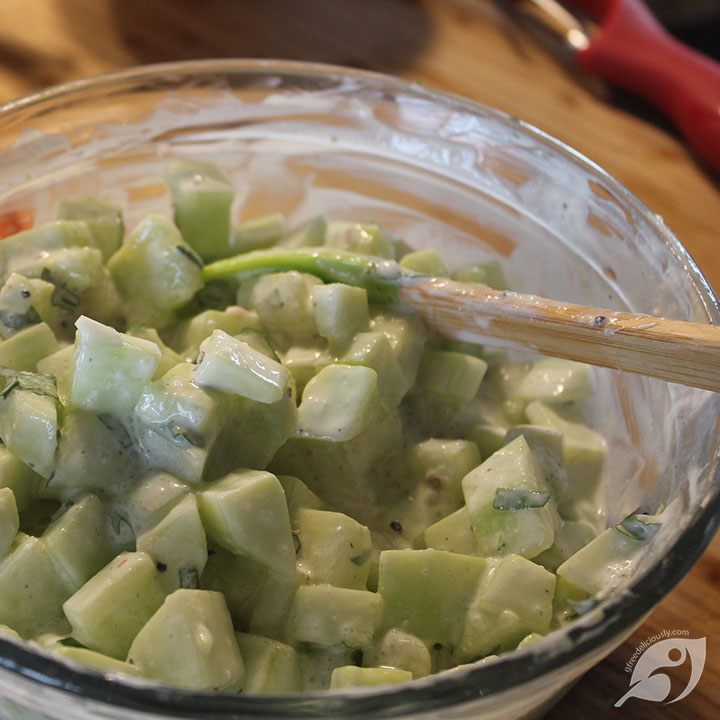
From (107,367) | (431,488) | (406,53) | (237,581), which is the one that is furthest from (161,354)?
(406,53)

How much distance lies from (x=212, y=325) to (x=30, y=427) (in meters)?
0.32

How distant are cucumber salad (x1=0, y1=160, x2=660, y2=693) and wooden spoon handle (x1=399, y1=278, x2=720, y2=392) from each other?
0.05 meters

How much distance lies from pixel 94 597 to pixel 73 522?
0.41 feet

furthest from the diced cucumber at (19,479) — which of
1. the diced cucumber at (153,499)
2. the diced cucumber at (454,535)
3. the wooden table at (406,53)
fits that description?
the wooden table at (406,53)

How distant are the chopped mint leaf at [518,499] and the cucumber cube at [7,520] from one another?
58cm

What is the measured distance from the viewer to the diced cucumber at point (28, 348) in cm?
121

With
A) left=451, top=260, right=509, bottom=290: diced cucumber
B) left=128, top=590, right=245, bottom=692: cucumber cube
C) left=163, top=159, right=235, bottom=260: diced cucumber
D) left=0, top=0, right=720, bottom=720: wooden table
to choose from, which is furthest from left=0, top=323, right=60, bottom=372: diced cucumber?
left=0, top=0, right=720, bottom=720: wooden table

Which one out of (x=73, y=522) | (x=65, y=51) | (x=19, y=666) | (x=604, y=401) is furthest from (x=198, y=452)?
(x=65, y=51)

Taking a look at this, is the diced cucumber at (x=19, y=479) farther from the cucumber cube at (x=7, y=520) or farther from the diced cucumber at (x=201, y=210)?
the diced cucumber at (x=201, y=210)

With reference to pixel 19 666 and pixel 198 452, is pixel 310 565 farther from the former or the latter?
pixel 19 666

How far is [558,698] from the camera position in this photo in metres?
1.10

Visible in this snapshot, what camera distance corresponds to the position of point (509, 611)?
40.9 inches

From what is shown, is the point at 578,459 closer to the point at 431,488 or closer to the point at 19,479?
the point at 431,488

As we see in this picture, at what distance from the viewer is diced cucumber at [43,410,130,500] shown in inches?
42.6
